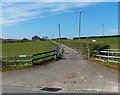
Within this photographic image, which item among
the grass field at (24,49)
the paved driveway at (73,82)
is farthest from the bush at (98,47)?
the grass field at (24,49)

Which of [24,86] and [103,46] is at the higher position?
[103,46]

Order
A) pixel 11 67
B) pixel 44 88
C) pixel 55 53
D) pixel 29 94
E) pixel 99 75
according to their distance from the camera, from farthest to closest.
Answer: pixel 55 53 → pixel 11 67 → pixel 99 75 → pixel 44 88 → pixel 29 94

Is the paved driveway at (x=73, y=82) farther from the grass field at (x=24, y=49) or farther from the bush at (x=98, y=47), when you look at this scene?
the grass field at (x=24, y=49)

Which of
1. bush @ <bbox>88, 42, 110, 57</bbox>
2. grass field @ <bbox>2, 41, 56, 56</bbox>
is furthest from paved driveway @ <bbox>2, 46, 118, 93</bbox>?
grass field @ <bbox>2, 41, 56, 56</bbox>

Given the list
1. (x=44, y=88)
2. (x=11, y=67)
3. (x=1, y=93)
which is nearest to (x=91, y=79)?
(x=44, y=88)

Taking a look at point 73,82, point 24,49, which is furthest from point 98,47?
point 24,49

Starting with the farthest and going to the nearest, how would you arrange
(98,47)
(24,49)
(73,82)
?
(24,49)
(98,47)
(73,82)

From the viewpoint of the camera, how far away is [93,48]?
781 inches

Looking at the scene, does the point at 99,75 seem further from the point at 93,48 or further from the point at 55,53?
the point at 55,53

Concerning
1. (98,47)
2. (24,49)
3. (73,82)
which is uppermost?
(98,47)

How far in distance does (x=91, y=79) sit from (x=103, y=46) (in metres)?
9.07

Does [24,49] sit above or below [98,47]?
below

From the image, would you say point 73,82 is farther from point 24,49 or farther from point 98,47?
point 24,49

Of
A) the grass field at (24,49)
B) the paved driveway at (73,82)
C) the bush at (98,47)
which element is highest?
the bush at (98,47)
